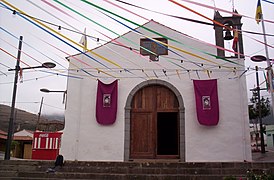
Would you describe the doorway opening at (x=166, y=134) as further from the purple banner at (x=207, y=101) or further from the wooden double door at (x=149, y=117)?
the purple banner at (x=207, y=101)

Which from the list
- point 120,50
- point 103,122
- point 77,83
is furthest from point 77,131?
point 120,50

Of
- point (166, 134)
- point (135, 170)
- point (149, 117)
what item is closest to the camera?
point (135, 170)

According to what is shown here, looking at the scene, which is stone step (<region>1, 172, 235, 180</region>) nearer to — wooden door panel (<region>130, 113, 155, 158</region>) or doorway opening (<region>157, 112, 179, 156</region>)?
wooden door panel (<region>130, 113, 155, 158</region>)

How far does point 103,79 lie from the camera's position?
42.7 ft

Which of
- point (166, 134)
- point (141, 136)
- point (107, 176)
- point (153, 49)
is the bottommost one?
point (107, 176)

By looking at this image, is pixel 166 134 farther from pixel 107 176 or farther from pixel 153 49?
pixel 107 176

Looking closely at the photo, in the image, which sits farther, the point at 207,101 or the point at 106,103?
the point at 106,103

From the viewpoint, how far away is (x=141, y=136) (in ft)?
40.9

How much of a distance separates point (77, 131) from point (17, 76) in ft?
11.5

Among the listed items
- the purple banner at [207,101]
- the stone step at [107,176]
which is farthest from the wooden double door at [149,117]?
the stone step at [107,176]

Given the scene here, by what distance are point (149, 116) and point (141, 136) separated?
3.04 ft

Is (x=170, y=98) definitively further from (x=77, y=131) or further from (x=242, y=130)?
(x=77, y=131)

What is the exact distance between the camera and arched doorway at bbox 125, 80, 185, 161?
12219 mm

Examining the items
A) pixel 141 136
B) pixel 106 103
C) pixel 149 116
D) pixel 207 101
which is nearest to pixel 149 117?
pixel 149 116
